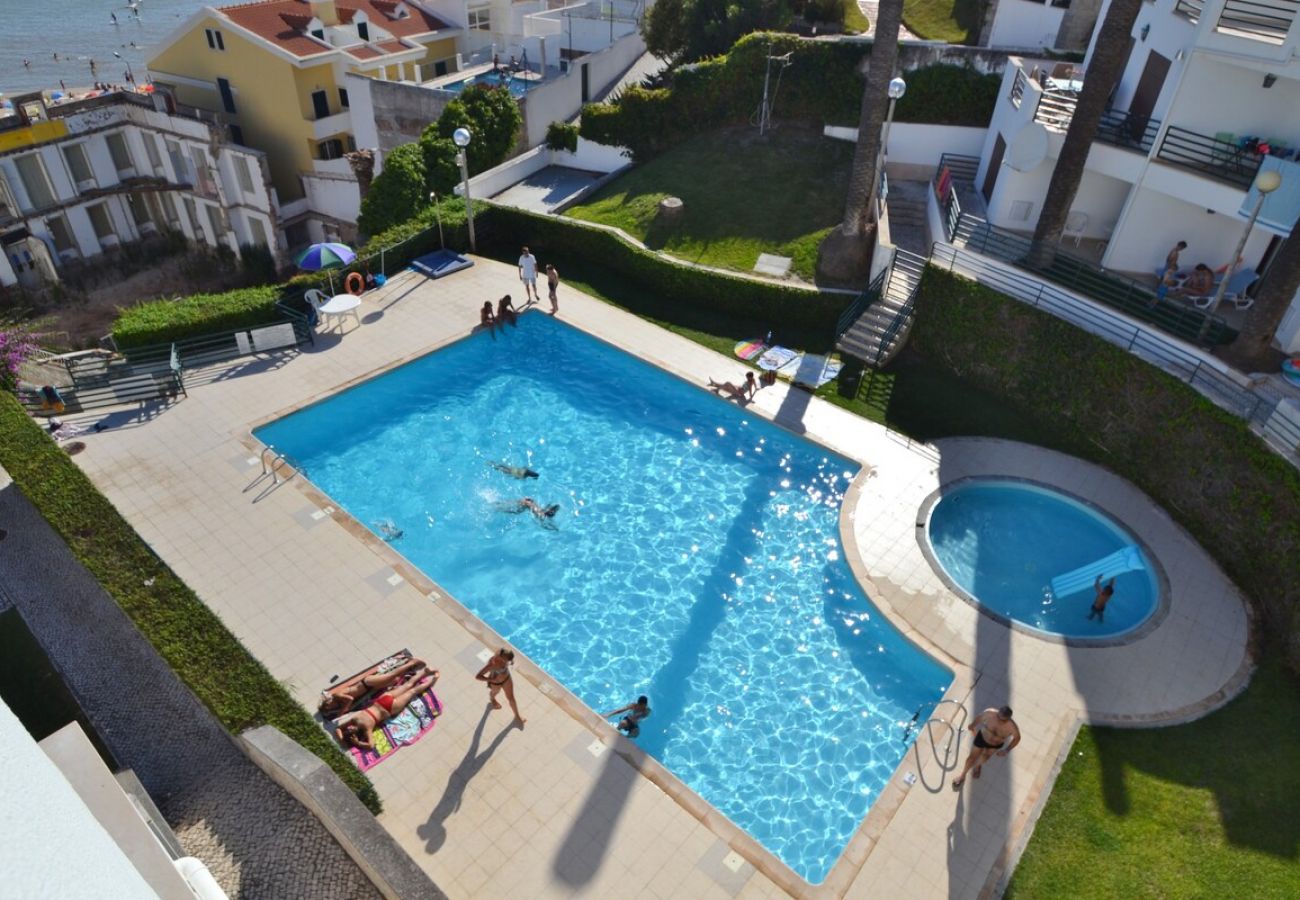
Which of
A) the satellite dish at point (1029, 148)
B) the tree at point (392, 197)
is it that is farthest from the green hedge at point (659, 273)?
the satellite dish at point (1029, 148)

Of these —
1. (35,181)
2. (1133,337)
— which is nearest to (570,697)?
(1133,337)

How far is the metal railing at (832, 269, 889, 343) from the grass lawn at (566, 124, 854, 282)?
8.49 ft

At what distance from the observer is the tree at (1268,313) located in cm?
1875

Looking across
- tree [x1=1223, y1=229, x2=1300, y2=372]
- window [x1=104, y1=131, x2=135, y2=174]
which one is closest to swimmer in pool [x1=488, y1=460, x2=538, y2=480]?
tree [x1=1223, y1=229, x2=1300, y2=372]

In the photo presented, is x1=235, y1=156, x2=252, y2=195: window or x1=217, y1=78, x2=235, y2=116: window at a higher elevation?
A: x1=217, y1=78, x2=235, y2=116: window

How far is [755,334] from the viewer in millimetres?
27234

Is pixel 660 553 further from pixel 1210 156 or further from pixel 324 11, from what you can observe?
pixel 324 11

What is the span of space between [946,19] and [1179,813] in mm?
38674

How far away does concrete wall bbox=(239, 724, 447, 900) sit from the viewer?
37.4 feet

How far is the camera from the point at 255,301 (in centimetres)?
2542

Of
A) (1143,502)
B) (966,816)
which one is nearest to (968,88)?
(1143,502)

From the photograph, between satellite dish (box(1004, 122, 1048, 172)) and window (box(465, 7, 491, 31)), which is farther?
window (box(465, 7, 491, 31))

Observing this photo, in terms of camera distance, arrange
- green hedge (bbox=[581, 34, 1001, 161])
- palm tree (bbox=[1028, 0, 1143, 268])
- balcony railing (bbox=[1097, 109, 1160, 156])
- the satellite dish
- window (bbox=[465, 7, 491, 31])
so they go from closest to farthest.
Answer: palm tree (bbox=[1028, 0, 1143, 268])
balcony railing (bbox=[1097, 109, 1160, 156])
the satellite dish
green hedge (bbox=[581, 34, 1001, 161])
window (bbox=[465, 7, 491, 31])

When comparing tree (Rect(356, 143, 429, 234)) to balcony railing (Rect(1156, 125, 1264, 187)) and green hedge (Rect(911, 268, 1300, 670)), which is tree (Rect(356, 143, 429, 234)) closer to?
green hedge (Rect(911, 268, 1300, 670))
